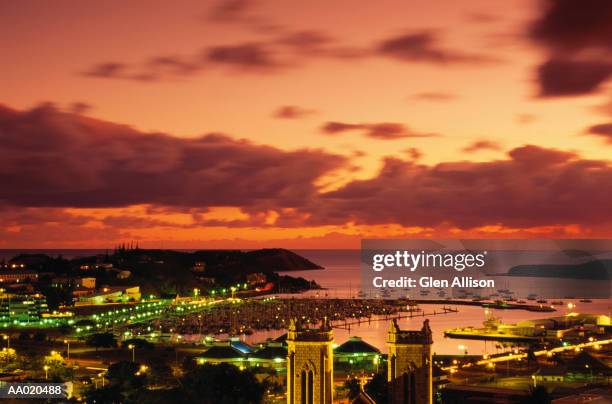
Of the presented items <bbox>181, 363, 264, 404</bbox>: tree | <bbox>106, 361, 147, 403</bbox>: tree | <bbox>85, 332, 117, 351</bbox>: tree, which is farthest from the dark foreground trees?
<bbox>85, 332, 117, 351</bbox>: tree

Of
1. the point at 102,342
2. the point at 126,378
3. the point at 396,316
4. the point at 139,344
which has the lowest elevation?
the point at 126,378

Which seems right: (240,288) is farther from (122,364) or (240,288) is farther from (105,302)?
(122,364)

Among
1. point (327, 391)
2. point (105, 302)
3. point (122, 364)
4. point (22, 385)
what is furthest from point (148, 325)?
point (327, 391)

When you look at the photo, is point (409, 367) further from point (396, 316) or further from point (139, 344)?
point (396, 316)

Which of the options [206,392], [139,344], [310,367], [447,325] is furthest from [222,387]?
[447,325]

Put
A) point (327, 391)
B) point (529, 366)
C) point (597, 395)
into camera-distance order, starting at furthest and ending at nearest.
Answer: point (529, 366) → point (597, 395) → point (327, 391)

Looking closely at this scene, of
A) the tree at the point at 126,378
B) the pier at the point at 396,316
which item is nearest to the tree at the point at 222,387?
the tree at the point at 126,378
